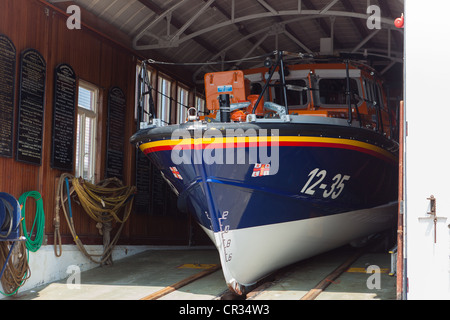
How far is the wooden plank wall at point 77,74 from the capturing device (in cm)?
668

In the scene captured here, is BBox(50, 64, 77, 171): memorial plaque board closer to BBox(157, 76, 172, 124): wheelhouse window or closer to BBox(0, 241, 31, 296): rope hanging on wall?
BBox(0, 241, 31, 296): rope hanging on wall

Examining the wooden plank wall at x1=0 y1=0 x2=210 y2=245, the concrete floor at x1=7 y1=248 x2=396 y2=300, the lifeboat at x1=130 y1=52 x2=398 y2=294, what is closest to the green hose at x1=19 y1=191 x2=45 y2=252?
the wooden plank wall at x1=0 y1=0 x2=210 y2=245

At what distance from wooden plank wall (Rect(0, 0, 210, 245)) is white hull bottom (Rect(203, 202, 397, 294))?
2.22 meters

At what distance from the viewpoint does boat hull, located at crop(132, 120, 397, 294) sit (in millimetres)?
6184

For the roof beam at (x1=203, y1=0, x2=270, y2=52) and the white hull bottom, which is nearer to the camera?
the white hull bottom

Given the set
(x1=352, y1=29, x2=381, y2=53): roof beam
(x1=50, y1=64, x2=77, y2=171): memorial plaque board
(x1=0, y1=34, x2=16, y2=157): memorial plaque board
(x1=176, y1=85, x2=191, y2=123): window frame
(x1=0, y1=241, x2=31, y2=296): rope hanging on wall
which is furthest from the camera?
(x1=176, y1=85, x2=191, y2=123): window frame

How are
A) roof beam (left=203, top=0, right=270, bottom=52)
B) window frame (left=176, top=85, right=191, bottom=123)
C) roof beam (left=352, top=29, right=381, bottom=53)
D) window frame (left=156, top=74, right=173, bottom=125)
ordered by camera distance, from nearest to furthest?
roof beam (left=203, top=0, right=270, bottom=52), window frame (left=156, top=74, right=173, bottom=125), roof beam (left=352, top=29, right=381, bottom=53), window frame (left=176, top=85, right=191, bottom=123)

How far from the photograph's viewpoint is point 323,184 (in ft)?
22.7

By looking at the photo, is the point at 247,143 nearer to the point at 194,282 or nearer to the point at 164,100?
the point at 194,282

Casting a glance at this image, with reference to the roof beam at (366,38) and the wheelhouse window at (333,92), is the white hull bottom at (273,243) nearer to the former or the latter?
the wheelhouse window at (333,92)

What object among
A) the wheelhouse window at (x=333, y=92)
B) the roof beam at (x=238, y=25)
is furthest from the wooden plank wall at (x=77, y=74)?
the wheelhouse window at (x=333, y=92)

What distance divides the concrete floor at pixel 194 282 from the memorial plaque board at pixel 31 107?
5.47 ft

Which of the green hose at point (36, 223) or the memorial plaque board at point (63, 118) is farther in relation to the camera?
the memorial plaque board at point (63, 118)

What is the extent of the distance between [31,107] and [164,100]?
3980mm
